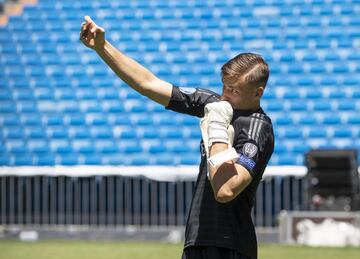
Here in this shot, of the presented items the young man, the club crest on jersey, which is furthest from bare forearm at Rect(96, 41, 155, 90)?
the club crest on jersey

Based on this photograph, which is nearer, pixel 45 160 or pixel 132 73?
pixel 132 73

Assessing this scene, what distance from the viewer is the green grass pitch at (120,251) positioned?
43.2 ft

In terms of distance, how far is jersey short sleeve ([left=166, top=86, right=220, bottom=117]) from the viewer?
4.96 m

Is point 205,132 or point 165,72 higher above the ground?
point 165,72

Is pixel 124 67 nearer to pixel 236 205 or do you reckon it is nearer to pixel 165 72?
pixel 236 205

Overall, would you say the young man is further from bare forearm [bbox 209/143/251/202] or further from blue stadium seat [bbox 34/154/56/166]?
blue stadium seat [bbox 34/154/56/166]

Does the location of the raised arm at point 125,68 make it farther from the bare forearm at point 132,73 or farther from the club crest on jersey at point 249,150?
the club crest on jersey at point 249,150

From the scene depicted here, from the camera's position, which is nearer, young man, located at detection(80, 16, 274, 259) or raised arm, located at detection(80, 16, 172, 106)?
young man, located at detection(80, 16, 274, 259)

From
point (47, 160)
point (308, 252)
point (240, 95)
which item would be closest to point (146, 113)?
point (47, 160)

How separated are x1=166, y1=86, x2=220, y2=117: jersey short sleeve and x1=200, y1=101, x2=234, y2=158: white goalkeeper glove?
0.39m

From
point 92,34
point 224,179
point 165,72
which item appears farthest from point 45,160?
point 224,179

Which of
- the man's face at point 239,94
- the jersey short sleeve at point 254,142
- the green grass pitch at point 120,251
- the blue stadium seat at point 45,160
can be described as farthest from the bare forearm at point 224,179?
the blue stadium seat at point 45,160

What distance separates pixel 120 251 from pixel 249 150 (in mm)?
9748

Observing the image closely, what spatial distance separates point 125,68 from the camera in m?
4.91
